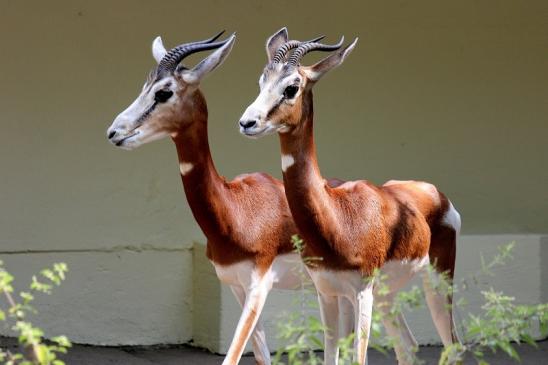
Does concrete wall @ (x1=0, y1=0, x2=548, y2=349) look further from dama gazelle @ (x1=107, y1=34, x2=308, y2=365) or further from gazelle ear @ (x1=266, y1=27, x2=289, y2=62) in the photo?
gazelle ear @ (x1=266, y1=27, x2=289, y2=62)

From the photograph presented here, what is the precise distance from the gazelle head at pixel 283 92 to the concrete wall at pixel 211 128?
235 centimetres

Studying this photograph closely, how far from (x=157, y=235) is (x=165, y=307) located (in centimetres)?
43

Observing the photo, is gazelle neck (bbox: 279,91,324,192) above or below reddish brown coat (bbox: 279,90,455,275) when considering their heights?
above

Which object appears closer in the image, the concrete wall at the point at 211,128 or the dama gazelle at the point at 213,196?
the dama gazelle at the point at 213,196

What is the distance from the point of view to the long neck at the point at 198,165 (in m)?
4.92

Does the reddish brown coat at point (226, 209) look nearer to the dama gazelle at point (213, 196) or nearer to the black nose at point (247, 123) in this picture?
the dama gazelle at point (213, 196)

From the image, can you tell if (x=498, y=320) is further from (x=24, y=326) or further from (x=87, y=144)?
(x=87, y=144)

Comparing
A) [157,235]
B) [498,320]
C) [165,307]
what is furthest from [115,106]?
[498,320]

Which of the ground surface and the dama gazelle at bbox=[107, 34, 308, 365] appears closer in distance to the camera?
the dama gazelle at bbox=[107, 34, 308, 365]

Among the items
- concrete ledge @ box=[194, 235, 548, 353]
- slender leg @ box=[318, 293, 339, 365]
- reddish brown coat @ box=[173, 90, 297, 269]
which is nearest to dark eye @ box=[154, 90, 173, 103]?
reddish brown coat @ box=[173, 90, 297, 269]

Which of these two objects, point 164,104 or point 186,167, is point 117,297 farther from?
point 164,104

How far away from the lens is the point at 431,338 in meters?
6.99

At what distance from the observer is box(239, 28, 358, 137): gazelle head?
441cm

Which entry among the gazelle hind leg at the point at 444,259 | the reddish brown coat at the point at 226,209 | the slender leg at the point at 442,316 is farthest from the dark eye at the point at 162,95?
the slender leg at the point at 442,316
